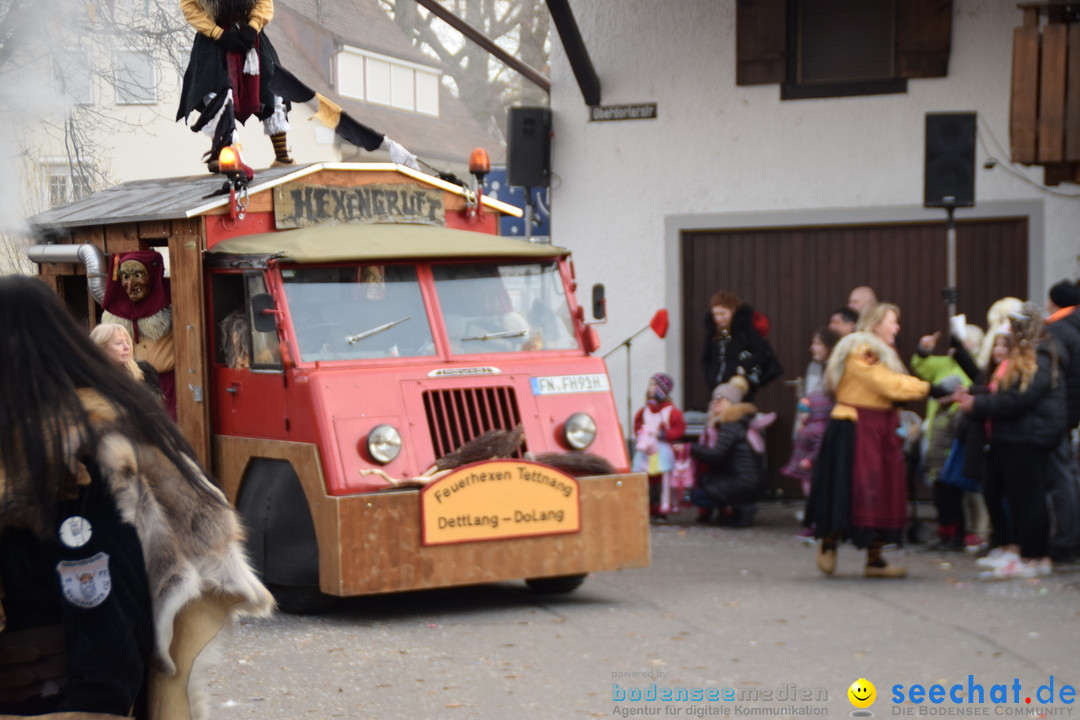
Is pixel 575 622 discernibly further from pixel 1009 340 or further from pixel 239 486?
pixel 1009 340

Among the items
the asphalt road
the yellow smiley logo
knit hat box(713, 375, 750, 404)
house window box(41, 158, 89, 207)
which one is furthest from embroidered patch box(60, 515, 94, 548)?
house window box(41, 158, 89, 207)

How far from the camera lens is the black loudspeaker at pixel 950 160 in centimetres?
1119

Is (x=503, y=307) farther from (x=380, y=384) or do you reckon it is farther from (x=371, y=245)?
(x=380, y=384)

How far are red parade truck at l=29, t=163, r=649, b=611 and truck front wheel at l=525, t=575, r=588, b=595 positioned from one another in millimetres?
16

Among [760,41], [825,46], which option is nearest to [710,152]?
[760,41]

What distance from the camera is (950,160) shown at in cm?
1125

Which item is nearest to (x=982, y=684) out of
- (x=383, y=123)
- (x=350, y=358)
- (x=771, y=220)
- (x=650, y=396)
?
(x=350, y=358)

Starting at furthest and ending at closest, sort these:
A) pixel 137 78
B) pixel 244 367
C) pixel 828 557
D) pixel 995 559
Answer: pixel 137 78
pixel 995 559
pixel 828 557
pixel 244 367

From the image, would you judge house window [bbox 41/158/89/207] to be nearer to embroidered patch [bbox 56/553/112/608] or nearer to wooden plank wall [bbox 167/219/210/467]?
wooden plank wall [bbox 167/219/210/467]

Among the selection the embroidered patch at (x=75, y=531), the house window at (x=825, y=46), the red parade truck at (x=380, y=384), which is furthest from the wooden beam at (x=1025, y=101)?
the embroidered patch at (x=75, y=531)

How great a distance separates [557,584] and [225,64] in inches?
167

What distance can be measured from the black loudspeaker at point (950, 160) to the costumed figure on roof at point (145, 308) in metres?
5.79

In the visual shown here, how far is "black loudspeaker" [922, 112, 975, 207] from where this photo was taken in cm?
1119

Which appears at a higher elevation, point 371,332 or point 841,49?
point 841,49
